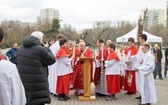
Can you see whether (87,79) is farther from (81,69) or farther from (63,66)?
(63,66)

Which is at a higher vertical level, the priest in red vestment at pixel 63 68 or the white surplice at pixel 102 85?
the priest in red vestment at pixel 63 68

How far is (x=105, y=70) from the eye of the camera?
9.74m

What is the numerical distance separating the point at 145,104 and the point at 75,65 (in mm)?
2777

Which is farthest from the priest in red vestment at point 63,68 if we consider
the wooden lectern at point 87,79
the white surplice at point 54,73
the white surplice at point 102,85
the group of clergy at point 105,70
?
the white surplice at point 102,85

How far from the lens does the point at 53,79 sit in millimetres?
10422

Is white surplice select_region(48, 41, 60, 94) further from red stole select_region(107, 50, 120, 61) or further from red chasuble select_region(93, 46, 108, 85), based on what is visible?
red stole select_region(107, 50, 120, 61)

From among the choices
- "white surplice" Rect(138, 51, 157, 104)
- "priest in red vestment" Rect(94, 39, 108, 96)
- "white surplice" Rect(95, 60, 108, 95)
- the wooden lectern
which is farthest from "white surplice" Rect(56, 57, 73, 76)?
"white surplice" Rect(138, 51, 157, 104)

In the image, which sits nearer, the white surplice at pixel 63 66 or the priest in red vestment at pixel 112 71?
the white surplice at pixel 63 66

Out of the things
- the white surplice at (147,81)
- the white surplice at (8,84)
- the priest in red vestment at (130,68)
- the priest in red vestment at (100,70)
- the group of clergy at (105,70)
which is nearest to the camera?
the white surplice at (8,84)

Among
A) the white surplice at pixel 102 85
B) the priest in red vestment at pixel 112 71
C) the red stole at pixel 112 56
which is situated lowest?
the white surplice at pixel 102 85

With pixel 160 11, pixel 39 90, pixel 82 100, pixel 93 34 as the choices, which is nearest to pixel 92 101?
pixel 82 100

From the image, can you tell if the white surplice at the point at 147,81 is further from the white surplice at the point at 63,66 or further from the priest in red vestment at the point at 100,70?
the white surplice at the point at 63,66

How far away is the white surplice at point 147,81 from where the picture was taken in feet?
26.7

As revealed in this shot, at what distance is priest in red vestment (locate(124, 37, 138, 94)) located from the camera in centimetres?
1028
